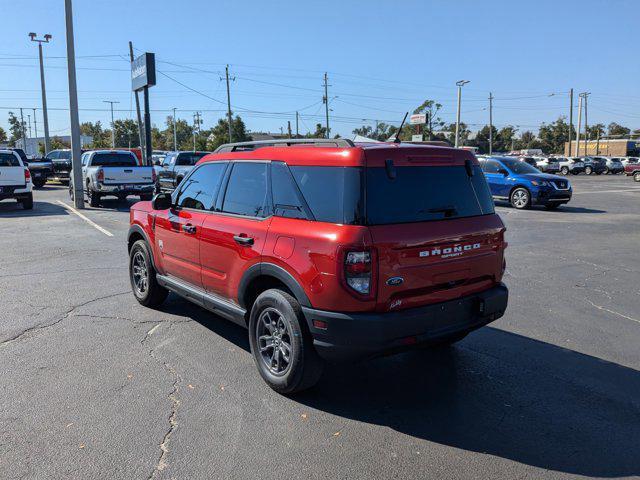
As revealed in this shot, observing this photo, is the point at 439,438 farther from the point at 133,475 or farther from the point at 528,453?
the point at 133,475

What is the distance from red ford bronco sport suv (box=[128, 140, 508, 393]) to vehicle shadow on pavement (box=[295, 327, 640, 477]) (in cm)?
49

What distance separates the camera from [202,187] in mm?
5145

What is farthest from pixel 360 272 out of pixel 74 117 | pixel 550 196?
pixel 74 117

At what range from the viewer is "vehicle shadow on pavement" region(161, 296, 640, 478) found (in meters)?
3.29

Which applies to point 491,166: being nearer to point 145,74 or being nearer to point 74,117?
point 74,117

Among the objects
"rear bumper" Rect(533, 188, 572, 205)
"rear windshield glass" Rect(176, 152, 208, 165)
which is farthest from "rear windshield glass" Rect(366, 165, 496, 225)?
"rear windshield glass" Rect(176, 152, 208, 165)

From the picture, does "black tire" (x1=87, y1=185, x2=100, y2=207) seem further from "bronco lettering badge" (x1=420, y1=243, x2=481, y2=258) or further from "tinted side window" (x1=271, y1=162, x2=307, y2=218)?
"bronco lettering badge" (x1=420, y1=243, x2=481, y2=258)

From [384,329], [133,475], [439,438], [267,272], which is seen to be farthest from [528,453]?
[133,475]

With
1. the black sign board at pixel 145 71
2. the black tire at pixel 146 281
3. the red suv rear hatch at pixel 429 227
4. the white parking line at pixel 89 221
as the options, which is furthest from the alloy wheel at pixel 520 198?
the black sign board at pixel 145 71

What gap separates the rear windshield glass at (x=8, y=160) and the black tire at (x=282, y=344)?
15253 mm

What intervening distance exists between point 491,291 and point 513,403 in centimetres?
87

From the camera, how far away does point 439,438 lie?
3410 millimetres

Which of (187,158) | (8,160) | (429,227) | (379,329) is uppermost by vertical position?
(187,158)

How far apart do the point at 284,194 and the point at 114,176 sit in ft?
48.6
